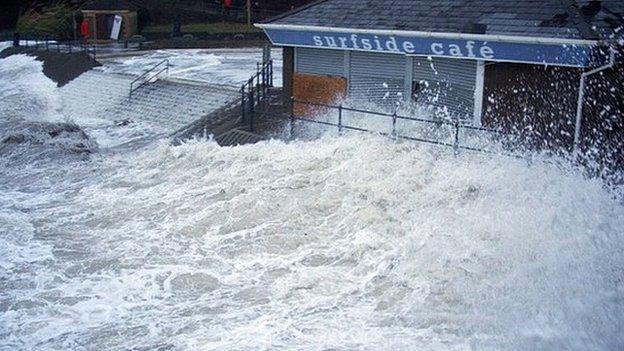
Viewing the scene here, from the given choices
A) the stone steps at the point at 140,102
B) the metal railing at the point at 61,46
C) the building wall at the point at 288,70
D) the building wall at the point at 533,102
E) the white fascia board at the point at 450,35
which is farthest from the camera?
the metal railing at the point at 61,46

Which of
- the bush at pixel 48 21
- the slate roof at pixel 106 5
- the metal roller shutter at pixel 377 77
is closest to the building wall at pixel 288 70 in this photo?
the metal roller shutter at pixel 377 77

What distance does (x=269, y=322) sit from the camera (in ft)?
34.1

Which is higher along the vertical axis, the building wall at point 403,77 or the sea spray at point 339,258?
the building wall at point 403,77

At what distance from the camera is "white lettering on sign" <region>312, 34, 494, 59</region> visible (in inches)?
610

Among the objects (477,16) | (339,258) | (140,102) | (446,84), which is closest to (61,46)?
(140,102)

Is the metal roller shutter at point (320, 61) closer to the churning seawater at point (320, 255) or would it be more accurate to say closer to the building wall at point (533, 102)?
the churning seawater at point (320, 255)

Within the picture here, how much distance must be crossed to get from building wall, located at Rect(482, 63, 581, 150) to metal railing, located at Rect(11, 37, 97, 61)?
2171 centimetres

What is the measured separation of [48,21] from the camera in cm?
4491

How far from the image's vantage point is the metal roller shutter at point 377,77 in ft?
58.4

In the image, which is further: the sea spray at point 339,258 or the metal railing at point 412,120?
the metal railing at point 412,120

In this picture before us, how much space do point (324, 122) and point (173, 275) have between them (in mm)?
6869

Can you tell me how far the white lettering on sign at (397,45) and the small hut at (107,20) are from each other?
26500 mm

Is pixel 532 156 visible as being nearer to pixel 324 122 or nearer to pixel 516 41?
pixel 516 41

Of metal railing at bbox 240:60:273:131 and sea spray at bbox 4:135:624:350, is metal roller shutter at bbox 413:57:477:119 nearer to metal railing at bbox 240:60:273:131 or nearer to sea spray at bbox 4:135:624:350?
sea spray at bbox 4:135:624:350
